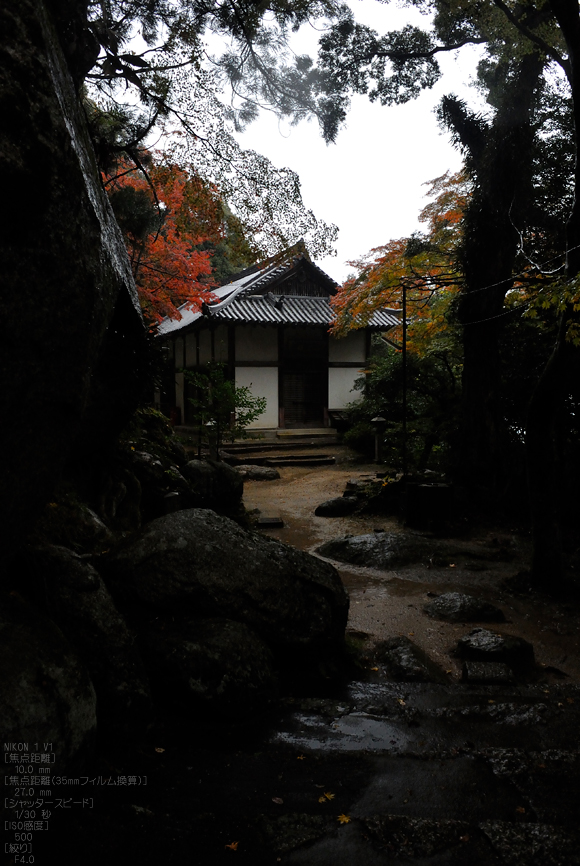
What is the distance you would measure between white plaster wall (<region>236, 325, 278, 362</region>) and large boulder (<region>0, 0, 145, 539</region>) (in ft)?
56.4

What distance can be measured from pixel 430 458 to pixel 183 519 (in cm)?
985

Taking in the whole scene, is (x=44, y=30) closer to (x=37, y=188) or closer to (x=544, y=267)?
(x=37, y=188)

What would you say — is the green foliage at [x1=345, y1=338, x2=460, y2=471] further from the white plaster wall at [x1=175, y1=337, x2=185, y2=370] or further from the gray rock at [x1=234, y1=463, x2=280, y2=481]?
the white plaster wall at [x1=175, y1=337, x2=185, y2=370]

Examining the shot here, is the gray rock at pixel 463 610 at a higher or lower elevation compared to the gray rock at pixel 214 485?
lower

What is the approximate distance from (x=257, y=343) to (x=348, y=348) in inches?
156

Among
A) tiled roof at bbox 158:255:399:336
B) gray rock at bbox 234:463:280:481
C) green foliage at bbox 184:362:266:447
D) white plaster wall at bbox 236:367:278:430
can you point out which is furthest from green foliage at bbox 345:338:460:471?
white plaster wall at bbox 236:367:278:430

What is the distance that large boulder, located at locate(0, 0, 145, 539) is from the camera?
90.0 inches

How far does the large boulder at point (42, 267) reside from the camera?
7.50 feet

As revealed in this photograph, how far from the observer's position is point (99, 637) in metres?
3.44

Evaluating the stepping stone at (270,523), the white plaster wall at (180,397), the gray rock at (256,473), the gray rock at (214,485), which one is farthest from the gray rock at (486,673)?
the white plaster wall at (180,397)

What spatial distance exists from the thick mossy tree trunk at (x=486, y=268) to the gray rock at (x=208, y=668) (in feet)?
25.8

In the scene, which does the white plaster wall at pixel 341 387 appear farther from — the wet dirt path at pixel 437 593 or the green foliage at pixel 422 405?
the wet dirt path at pixel 437 593

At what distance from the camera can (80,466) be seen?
6.12 meters

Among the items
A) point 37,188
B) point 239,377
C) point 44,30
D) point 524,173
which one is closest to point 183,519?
point 37,188
